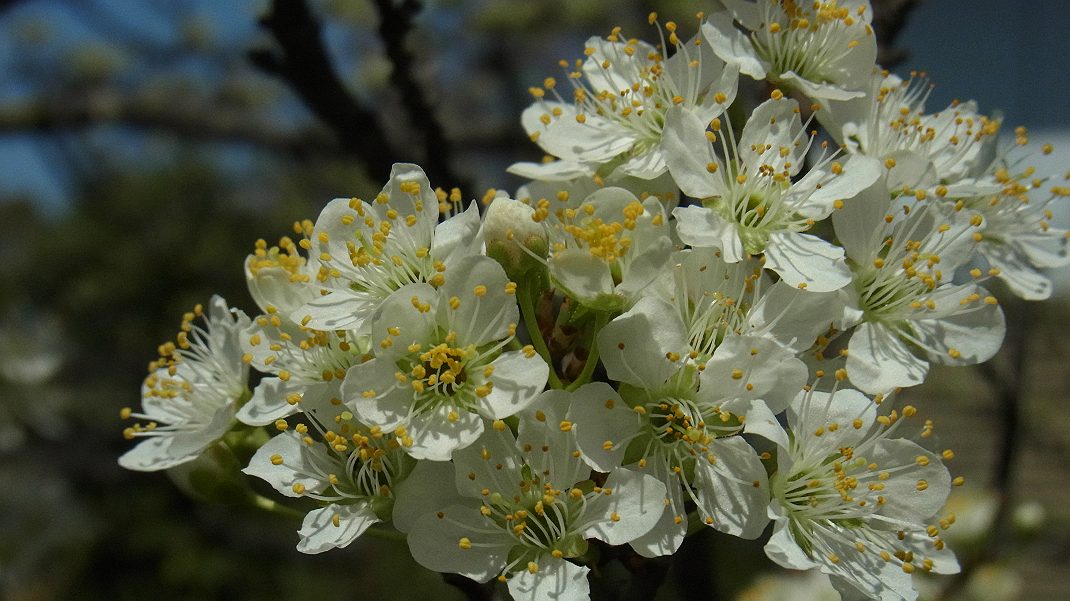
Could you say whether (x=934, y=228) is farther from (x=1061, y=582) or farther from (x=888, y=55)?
(x=1061, y=582)

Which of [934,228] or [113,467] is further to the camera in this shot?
[113,467]

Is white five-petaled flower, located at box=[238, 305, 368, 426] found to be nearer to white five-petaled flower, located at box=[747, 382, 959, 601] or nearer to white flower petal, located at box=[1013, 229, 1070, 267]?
white five-petaled flower, located at box=[747, 382, 959, 601]

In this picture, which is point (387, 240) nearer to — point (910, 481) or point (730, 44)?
point (730, 44)

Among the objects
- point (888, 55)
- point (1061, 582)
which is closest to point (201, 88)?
point (888, 55)

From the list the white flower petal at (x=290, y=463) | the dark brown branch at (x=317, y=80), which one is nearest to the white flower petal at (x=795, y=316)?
the white flower petal at (x=290, y=463)

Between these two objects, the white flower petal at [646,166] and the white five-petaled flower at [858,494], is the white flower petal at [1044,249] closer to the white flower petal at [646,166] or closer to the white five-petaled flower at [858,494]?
the white five-petaled flower at [858,494]

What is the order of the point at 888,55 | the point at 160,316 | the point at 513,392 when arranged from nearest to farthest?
the point at 513,392, the point at 888,55, the point at 160,316
